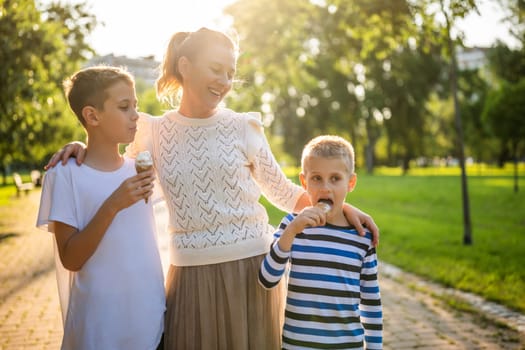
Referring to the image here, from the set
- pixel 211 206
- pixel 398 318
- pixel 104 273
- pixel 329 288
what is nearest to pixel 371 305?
pixel 329 288

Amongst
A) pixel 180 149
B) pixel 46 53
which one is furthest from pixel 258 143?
pixel 46 53

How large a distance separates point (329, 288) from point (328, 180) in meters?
0.52

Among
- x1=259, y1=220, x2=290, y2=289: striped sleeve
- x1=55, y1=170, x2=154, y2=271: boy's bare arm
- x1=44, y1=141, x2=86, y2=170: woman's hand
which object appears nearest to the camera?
x1=55, y1=170, x2=154, y2=271: boy's bare arm

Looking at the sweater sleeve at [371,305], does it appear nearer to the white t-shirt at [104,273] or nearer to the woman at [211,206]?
the woman at [211,206]

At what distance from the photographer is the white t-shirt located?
2.21 m

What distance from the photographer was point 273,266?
7.99 feet

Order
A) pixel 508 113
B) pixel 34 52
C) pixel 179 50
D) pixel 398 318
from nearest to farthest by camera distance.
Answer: pixel 179 50, pixel 398 318, pixel 34 52, pixel 508 113

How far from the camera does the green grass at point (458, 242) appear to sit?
7.11 m

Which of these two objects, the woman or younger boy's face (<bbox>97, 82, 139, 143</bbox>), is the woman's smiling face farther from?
younger boy's face (<bbox>97, 82, 139, 143</bbox>)

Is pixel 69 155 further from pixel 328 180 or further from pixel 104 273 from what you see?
pixel 328 180

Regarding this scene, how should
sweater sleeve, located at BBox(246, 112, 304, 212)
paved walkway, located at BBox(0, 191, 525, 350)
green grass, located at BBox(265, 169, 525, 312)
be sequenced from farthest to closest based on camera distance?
green grass, located at BBox(265, 169, 525, 312) → paved walkway, located at BBox(0, 191, 525, 350) → sweater sleeve, located at BBox(246, 112, 304, 212)

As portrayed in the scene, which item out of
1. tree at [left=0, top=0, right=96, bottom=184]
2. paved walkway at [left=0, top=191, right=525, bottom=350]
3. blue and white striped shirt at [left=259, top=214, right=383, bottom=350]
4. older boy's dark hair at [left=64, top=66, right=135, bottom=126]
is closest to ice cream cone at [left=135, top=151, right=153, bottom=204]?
older boy's dark hair at [left=64, top=66, right=135, bottom=126]

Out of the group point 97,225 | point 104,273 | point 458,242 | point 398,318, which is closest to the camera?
point 97,225

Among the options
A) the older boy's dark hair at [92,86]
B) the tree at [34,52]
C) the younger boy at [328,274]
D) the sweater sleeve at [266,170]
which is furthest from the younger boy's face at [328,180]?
the tree at [34,52]
